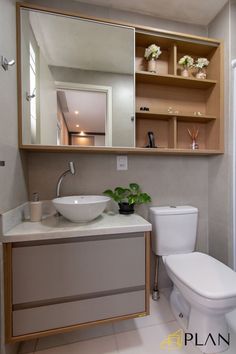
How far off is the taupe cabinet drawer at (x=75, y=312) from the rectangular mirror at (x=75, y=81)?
959mm

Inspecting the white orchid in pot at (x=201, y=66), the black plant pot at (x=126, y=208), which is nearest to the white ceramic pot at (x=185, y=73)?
the white orchid in pot at (x=201, y=66)

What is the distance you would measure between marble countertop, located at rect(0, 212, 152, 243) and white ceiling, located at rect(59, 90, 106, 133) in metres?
0.66

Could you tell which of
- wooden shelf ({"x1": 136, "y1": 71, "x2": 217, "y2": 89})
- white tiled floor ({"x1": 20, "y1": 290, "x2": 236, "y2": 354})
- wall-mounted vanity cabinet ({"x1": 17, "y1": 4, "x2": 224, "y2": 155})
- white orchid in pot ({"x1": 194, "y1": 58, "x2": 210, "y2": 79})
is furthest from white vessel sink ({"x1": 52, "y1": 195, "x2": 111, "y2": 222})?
white orchid in pot ({"x1": 194, "y1": 58, "x2": 210, "y2": 79})

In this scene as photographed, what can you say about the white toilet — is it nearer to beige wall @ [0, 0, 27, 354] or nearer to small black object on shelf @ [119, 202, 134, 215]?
small black object on shelf @ [119, 202, 134, 215]

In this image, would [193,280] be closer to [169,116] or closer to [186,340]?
[186,340]

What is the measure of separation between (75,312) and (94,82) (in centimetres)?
147

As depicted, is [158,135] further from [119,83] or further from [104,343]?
[104,343]

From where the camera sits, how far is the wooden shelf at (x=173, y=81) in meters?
1.40

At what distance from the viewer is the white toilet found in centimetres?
99

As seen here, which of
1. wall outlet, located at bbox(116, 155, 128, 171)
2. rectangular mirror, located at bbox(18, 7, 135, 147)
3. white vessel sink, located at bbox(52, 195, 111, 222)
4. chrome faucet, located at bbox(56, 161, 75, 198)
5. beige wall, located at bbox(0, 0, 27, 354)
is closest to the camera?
beige wall, located at bbox(0, 0, 27, 354)

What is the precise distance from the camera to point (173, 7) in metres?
1.43

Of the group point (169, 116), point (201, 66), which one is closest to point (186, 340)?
point (169, 116)

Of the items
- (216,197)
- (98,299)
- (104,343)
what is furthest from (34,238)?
(216,197)

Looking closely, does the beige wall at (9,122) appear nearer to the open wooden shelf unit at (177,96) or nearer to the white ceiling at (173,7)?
the white ceiling at (173,7)
